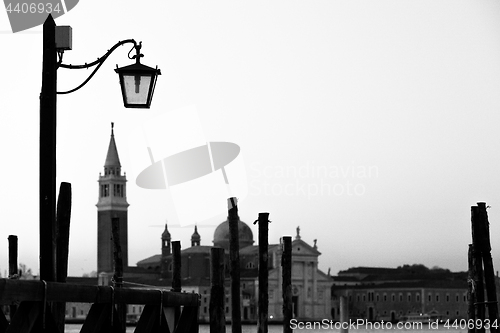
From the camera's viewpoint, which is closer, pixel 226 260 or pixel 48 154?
pixel 48 154

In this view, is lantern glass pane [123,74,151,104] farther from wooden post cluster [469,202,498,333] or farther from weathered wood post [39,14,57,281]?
wooden post cluster [469,202,498,333]

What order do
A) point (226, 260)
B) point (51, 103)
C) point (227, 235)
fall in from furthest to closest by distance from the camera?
point (227, 235), point (226, 260), point (51, 103)

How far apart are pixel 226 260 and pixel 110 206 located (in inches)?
408

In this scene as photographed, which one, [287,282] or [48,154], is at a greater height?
[48,154]

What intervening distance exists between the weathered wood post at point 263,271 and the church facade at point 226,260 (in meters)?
69.0

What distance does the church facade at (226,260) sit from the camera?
89.2m

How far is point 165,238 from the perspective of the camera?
10469 cm

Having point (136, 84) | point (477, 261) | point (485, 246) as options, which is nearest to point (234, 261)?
point (477, 261)

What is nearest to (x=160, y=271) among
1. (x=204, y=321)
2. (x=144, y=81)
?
(x=204, y=321)

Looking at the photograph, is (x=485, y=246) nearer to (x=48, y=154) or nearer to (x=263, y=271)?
(x=263, y=271)

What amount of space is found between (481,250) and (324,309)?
81.4 m

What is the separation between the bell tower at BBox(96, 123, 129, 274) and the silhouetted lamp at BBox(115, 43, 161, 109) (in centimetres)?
8177

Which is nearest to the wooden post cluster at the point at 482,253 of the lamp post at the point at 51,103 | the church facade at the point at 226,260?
the lamp post at the point at 51,103

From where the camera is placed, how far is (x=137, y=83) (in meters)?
5.94
